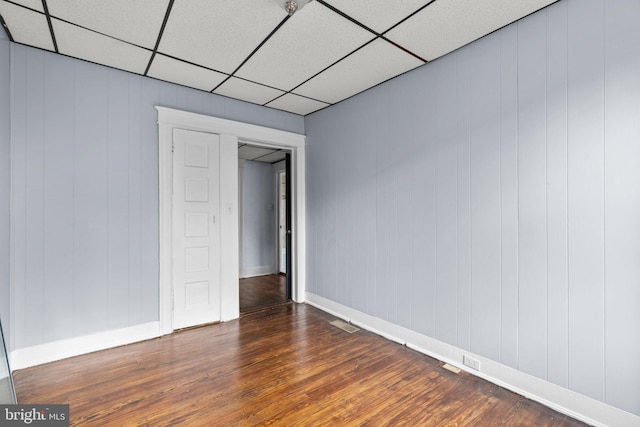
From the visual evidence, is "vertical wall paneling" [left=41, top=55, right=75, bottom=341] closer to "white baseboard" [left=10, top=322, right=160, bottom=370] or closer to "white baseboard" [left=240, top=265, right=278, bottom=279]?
"white baseboard" [left=10, top=322, right=160, bottom=370]

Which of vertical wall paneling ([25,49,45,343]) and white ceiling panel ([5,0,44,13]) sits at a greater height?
white ceiling panel ([5,0,44,13])

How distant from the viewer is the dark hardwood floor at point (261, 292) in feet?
13.9

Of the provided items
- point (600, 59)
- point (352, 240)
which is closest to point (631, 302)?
point (600, 59)

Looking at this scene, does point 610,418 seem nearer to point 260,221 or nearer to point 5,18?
point 5,18

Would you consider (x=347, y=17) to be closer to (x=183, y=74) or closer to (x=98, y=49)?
(x=183, y=74)

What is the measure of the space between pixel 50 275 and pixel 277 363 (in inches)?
85.4

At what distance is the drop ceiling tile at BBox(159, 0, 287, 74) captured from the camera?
2.03 m

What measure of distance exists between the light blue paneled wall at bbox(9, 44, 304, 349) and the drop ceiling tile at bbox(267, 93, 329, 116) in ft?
4.03

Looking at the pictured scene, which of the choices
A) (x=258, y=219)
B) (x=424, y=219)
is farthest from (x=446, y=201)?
(x=258, y=219)

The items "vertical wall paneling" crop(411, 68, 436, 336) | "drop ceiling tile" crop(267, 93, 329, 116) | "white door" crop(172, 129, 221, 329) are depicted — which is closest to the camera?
"vertical wall paneling" crop(411, 68, 436, 336)

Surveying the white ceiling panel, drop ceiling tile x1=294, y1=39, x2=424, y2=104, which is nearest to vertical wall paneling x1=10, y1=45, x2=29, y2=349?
the white ceiling panel

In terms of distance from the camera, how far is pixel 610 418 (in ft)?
5.88

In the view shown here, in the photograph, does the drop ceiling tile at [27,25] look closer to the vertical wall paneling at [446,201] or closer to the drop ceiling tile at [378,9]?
the drop ceiling tile at [378,9]

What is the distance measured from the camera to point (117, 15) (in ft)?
6.97
